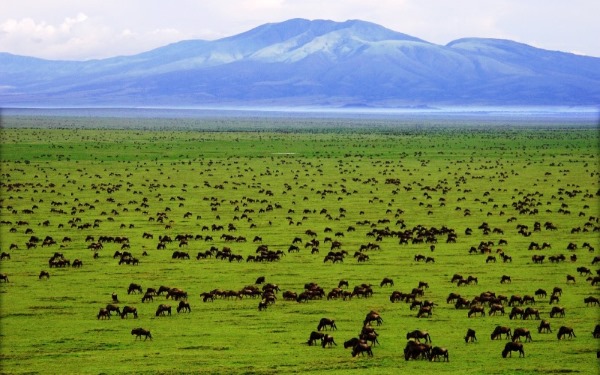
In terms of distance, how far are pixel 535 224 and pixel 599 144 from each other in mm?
85741

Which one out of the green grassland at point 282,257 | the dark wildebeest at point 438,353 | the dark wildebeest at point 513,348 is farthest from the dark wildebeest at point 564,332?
the dark wildebeest at point 438,353

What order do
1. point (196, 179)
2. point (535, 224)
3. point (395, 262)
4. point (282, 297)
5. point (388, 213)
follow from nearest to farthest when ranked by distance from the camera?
point (282, 297)
point (395, 262)
point (535, 224)
point (388, 213)
point (196, 179)

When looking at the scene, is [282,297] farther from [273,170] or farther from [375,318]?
[273,170]

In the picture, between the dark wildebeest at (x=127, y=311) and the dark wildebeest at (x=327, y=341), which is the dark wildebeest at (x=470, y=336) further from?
the dark wildebeest at (x=127, y=311)

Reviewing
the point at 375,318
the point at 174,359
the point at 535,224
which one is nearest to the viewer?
the point at 174,359

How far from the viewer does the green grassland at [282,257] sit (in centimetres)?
2395

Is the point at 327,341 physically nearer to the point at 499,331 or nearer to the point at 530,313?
the point at 499,331

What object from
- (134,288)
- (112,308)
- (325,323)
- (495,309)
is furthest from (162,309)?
(495,309)

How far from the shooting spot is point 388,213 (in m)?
55.2

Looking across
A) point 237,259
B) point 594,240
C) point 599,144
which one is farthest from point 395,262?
point 599,144

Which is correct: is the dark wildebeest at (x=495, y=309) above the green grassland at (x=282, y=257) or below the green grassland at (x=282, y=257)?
above

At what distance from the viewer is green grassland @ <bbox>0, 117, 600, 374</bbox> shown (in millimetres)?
23953

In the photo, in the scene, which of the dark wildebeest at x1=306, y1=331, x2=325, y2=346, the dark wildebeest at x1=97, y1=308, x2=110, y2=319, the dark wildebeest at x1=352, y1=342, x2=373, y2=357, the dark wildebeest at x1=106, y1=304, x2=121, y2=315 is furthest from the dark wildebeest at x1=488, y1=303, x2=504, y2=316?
the dark wildebeest at x1=97, y1=308, x2=110, y2=319

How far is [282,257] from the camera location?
3938cm
